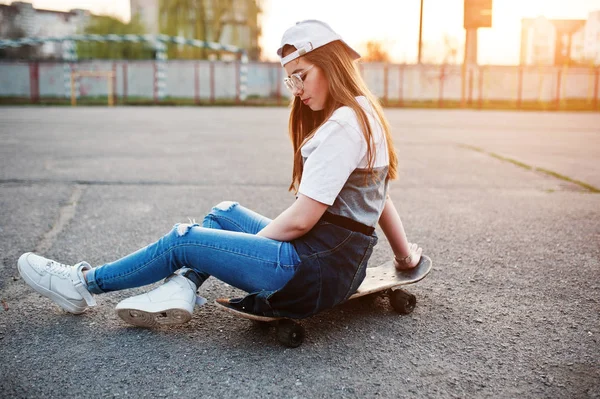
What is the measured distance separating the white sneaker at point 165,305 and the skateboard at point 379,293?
0.13 m

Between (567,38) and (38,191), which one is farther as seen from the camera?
(567,38)

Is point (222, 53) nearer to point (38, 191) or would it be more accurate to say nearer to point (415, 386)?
point (38, 191)

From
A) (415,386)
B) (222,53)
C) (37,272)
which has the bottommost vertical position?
(415,386)

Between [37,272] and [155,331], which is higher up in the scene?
[37,272]

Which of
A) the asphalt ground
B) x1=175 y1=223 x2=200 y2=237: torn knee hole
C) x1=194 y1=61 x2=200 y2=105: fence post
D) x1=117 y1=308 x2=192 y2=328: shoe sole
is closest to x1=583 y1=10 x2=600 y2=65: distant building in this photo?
x1=194 y1=61 x2=200 y2=105: fence post

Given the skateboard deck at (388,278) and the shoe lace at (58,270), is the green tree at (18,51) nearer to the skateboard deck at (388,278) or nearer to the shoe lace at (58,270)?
the shoe lace at (58,270)

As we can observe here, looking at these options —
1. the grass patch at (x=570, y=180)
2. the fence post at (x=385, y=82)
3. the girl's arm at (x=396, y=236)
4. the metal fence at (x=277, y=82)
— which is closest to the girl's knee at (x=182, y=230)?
the girl's arm at (x=396, y=236)

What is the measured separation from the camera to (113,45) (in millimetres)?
44094

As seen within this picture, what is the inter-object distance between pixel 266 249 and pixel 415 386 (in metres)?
0.79

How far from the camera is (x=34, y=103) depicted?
2536cm

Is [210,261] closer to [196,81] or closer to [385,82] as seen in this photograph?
[196,81]

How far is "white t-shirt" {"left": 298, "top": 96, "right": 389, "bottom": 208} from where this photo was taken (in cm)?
218

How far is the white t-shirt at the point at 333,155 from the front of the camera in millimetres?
2176

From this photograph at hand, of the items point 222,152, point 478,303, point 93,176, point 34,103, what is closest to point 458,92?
point 34,103
